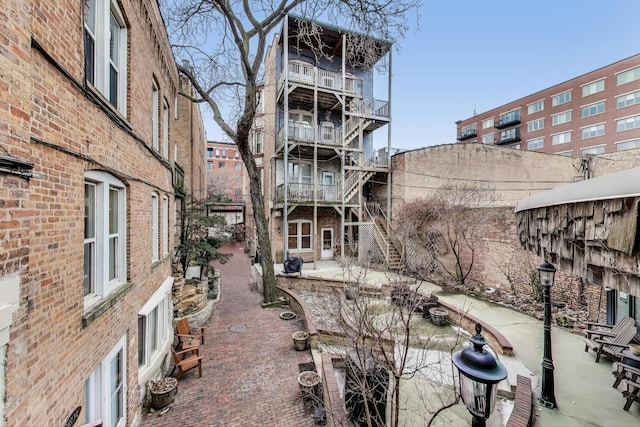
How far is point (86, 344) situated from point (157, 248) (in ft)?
13.2

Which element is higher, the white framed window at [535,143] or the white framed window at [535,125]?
the white framed window at [535,125]

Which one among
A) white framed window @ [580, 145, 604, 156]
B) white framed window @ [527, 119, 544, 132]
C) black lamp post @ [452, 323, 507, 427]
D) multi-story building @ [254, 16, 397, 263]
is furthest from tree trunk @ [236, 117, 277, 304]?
white framed window @ [527, 119, 544, 132]

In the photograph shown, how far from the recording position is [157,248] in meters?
6.57

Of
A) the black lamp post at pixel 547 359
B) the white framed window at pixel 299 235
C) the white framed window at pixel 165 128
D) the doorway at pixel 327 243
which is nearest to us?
the black lamp post at pixel 547 359

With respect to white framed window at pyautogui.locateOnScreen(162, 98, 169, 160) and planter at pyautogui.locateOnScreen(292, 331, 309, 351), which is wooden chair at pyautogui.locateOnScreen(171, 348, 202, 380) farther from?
white framed window at pyautogui.locateOnScreen(162, 98, 169, 160)

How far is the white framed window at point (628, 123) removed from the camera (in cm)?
2710

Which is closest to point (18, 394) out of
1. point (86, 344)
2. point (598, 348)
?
point (86, 344)

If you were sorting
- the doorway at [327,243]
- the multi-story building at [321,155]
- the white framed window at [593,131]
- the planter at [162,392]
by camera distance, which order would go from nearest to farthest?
the planter at [162,392] → the multi-story building at [321,155] → the doorway at [327,243] → the white framed window at [593,131]

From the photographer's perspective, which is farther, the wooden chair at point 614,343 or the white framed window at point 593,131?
the white framed window at point 593,131

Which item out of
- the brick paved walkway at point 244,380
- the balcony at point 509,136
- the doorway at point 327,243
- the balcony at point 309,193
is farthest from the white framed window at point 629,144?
the brick paved walkway at point 244,380

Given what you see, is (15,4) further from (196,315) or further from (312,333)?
(196,315)

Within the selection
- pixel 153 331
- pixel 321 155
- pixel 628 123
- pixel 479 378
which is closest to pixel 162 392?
pixel 153 331

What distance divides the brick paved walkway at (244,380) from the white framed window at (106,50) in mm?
5520

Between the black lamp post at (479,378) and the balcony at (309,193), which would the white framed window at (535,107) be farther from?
the black lamp post at (479,378)
